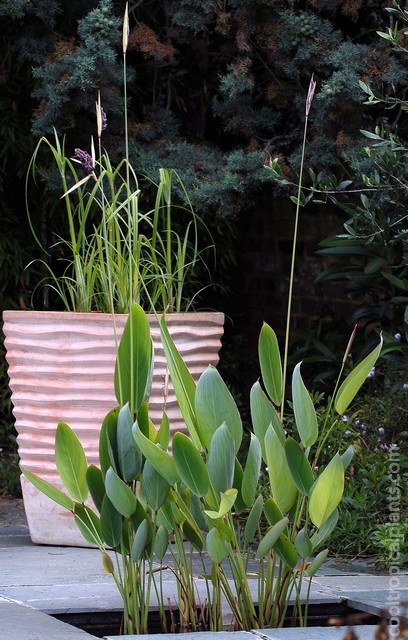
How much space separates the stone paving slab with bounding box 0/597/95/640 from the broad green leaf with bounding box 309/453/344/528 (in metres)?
0.53

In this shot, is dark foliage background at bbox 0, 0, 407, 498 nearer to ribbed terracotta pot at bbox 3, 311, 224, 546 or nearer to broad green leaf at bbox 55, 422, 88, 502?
ribbed terracotta pot at bbox 3, 311, 224, 546

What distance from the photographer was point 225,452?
2.05 meters

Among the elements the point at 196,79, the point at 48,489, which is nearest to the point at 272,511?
the point at 48,489

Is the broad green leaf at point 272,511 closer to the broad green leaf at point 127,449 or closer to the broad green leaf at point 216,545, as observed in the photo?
the broad green leaf at point 216,545

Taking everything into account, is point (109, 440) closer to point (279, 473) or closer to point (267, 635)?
point (279, 473)

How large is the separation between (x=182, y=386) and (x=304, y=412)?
0.89 ft

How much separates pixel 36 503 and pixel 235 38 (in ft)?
6.99

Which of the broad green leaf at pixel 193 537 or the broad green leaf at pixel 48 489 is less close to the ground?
the broad green leaf at pixel 48 489

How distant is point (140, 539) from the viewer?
217 cm

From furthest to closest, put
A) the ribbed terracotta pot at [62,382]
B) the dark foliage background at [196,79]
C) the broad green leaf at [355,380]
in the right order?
1. the dark foliage background at [196,79]
2. the ribbed terracotta pot at [62,382]
3. the broad green leaf at [355,380]

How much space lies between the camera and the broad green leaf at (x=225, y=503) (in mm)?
1993

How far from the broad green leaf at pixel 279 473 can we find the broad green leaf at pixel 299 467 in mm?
23

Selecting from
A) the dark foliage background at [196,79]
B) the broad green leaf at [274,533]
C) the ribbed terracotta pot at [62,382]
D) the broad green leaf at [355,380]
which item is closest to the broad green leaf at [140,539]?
the broad green leaf at [274,533]

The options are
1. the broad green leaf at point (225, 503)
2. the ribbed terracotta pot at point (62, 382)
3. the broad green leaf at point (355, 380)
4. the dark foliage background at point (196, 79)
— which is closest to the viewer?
the broad green leaf at point (225, 503)
